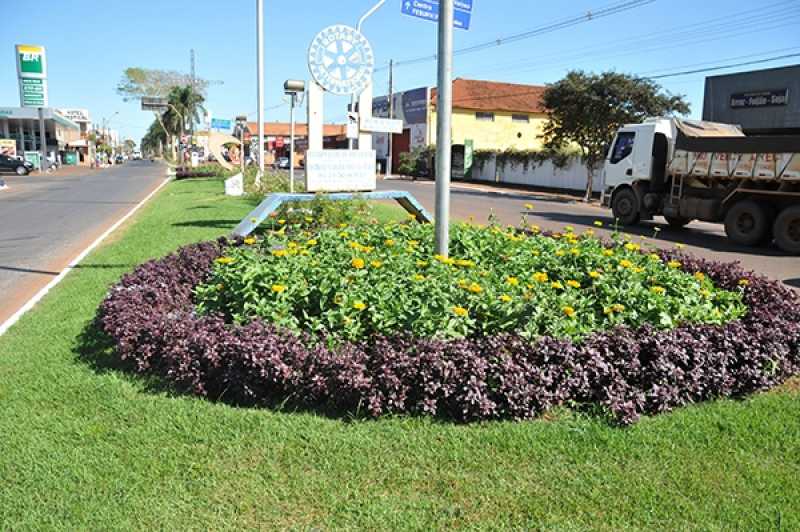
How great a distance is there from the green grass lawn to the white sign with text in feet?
18.6

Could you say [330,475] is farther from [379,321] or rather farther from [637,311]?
[637,311]

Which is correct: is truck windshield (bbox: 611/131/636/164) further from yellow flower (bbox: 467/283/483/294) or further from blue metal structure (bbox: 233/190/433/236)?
yellow flower (bbox: 467/283/483/294)

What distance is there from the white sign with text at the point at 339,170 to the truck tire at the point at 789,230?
8113 mm

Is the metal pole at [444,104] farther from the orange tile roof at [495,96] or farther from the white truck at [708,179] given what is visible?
Result: the orange tile roof at [495,96]

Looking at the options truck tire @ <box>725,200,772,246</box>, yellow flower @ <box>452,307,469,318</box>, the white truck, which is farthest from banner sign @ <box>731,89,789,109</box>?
yellow flower @ <box>452,307,469,318</box>

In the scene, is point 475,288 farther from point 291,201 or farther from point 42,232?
point 42,232

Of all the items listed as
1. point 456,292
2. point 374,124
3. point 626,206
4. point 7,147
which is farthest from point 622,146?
point 7,147

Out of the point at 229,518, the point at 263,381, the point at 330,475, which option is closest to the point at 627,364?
the point at 330,475

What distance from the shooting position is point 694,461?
334 cm

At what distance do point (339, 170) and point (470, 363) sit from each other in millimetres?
6346

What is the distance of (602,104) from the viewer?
82.1 feet

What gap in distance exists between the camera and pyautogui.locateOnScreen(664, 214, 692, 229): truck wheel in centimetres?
1528

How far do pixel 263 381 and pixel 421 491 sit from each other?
134cm

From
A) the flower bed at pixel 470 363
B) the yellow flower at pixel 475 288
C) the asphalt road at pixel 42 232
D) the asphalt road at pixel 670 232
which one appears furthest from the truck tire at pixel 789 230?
the asphalt road at pixel 42 232
